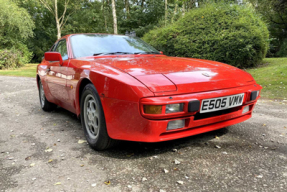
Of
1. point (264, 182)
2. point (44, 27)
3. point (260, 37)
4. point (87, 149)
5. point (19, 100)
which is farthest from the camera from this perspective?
point (44, 27)

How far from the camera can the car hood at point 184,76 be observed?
82.0 inches

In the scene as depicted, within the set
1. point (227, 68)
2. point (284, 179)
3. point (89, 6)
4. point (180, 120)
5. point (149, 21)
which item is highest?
point (89, 6)

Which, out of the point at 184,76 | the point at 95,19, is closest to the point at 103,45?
the point at 184,76

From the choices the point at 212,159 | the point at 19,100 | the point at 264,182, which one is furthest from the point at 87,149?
the point at 19,100

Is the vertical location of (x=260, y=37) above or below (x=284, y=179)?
above

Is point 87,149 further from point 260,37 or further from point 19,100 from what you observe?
point 260,37

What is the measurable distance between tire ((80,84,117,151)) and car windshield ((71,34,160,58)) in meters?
0.77

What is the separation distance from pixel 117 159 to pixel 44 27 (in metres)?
32.4

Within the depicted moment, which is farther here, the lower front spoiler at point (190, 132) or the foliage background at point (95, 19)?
the foliage background at point (95, 19)

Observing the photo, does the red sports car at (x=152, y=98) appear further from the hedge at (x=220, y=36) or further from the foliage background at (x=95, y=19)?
the foliage background at (x=95, y=19)

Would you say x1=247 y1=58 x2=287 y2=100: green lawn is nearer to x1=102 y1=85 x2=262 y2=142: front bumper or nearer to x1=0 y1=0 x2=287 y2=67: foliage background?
x1=102 y1=85 x2=262 y2=142: front bumper

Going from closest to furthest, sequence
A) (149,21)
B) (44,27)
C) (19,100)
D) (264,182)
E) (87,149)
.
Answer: (264,182) → (87,149) → (19,100) → (149,21) → (44,27)

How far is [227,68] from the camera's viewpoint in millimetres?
2771

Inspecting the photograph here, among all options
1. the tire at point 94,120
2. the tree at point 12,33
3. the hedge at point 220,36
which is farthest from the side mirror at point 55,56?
the tree at point 12,33
